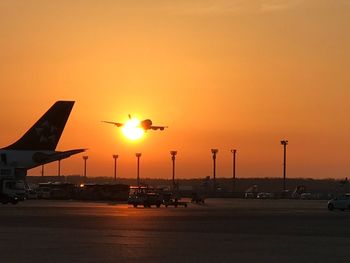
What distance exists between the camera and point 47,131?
89812 millimetres

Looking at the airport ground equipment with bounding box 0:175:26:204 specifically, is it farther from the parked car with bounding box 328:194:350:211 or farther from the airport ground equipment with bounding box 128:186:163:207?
the parked car with bounding box 328:194:350:211

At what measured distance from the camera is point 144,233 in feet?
122

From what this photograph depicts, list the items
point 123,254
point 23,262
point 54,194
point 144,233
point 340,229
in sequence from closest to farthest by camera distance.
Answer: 1. point 23,262
2. point 123,254
3. point 144,233
4. point 340,229
5. point 54,194

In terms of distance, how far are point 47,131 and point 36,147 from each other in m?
2.21

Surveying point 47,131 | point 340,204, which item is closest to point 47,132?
point 47,131

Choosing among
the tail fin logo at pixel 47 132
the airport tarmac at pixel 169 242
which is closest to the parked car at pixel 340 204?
the tail fin logo at pixel 47 132

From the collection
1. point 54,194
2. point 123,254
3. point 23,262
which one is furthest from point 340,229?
point 54,194

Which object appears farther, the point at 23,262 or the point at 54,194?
the point at 54,194

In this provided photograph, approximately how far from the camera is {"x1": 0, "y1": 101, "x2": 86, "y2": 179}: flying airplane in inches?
3460

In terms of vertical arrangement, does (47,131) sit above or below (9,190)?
above

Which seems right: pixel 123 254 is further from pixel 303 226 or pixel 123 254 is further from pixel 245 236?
pixel 303 226

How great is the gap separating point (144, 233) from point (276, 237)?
5948 millimetres

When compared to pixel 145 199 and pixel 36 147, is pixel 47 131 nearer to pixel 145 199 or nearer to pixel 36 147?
pixel 36 147

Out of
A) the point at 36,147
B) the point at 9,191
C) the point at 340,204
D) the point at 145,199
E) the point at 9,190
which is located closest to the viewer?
the point at 340,204
